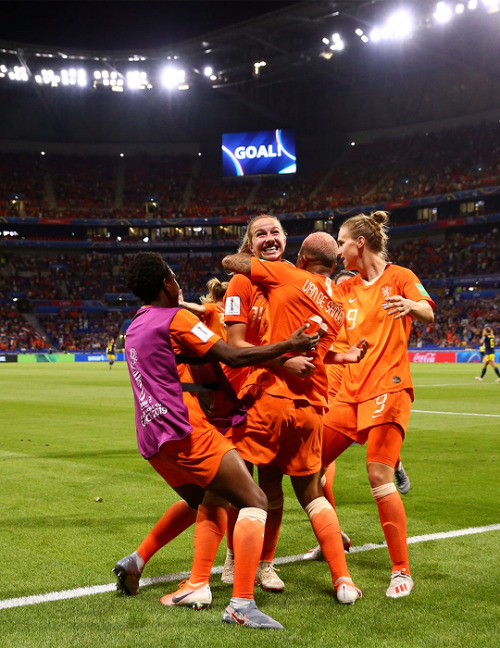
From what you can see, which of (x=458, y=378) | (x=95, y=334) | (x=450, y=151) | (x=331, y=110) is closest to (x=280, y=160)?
(x=331, y=110)

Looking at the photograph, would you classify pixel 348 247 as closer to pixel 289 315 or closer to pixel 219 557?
pixel 289 315

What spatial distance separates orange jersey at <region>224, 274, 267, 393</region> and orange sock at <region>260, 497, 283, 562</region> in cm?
110

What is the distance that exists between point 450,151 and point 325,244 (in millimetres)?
62297

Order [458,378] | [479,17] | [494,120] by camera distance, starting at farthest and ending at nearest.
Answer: [494,120]
[479,17]
[458,378]

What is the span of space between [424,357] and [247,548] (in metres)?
41.3

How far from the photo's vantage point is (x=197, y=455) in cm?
400

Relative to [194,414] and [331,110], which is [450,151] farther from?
[194,414]

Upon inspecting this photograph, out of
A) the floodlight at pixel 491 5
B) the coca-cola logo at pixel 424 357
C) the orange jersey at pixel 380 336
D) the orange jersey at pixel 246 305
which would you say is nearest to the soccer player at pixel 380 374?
the orange jersey at pixel 380 336

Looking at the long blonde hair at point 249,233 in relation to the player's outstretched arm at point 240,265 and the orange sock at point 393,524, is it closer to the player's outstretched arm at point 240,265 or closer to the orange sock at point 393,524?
the player's outstretched arm at point 240,265

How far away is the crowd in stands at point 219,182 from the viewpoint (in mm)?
62844

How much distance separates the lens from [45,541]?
582 cm

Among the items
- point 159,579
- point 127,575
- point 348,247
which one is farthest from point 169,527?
point 348,247

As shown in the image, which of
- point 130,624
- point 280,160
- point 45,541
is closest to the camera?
point 130,624

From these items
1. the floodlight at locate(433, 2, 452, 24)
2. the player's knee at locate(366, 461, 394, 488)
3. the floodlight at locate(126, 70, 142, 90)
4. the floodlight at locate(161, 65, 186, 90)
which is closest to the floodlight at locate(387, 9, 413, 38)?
the floodlight at locate(433, 2, 452, 24)
